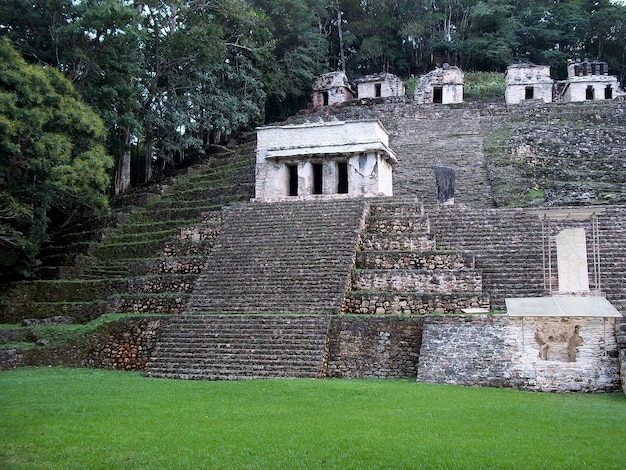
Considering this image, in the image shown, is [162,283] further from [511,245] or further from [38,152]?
[511,245]

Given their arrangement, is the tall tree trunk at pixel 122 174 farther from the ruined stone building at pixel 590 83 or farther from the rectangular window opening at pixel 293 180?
the ruined stone building at pixel 590 83

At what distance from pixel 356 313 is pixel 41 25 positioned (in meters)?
14.1

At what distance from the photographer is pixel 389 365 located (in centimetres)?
1277

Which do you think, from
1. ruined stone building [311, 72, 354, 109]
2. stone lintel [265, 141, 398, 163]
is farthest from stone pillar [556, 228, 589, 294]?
ruined stone building [311, 72, 354, 109]

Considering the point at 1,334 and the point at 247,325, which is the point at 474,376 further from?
the point at 1,334

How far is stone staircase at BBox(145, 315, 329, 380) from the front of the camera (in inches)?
492

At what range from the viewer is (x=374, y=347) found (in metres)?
13.0

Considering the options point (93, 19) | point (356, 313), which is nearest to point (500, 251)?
point (356, 313)

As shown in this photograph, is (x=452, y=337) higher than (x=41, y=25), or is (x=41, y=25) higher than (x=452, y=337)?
(x=41, y=25)

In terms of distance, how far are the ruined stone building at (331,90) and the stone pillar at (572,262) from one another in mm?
25497

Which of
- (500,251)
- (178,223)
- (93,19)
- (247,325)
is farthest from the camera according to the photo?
(178,223)

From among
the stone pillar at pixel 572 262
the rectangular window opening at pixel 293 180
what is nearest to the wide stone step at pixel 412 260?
the stone pillar at pixel 572 262

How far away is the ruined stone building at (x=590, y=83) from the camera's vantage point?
115ft

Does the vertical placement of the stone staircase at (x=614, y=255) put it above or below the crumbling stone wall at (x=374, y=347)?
above
